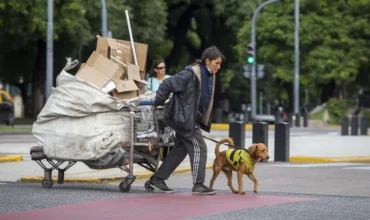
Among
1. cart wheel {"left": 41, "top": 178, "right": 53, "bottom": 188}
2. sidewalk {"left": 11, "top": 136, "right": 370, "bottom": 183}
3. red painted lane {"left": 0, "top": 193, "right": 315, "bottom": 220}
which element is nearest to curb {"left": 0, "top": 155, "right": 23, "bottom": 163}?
sidewalk {"left": 11, "top": 136, "right": 370, "bottom": 183}

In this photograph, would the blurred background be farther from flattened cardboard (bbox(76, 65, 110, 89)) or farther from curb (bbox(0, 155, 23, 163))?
flattened cardboard (bbox(76, 65, 110, 89))

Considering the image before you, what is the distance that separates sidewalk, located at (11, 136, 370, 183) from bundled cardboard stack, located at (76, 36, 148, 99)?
1.69m

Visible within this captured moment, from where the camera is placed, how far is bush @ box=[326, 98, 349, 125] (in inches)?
2349

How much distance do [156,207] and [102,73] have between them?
296 centimetres

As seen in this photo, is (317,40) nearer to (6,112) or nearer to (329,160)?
(6,112)

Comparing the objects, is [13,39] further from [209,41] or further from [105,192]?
[105,192]

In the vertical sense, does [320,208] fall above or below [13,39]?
below

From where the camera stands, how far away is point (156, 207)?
12.4 m

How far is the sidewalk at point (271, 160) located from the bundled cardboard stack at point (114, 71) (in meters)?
1.69

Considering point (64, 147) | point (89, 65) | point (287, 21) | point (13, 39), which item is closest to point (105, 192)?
point (64, 147)

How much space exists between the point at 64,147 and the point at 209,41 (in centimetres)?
5044

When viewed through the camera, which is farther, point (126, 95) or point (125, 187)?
point (126, 95)

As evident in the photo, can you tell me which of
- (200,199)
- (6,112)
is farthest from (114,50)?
(6,112)

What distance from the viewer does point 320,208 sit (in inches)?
489
